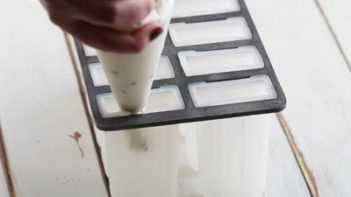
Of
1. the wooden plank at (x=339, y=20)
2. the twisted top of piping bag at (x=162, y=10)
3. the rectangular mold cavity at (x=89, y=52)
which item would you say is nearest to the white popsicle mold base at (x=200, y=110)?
the rectangular mold cavity at (x=89, y=52)

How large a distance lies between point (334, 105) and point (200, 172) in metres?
0.21

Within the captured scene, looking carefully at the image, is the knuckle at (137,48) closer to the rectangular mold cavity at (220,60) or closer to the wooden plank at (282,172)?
the rectangular mold cavity at (220,60)

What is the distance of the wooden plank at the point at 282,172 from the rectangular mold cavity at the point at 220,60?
157 mm

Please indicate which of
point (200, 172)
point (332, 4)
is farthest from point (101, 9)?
point (332, 4)

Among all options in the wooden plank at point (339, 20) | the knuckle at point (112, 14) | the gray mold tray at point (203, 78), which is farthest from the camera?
the wooden plank at point (339, 20)

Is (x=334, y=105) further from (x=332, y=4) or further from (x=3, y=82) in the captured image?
(x=3, y=82)

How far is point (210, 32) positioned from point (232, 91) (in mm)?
78

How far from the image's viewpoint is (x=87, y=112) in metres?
0.84

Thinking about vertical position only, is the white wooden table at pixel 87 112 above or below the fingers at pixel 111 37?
below

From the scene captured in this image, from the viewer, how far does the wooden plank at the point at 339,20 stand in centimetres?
91

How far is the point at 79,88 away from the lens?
2.84 ft

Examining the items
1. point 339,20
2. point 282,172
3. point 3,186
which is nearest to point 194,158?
point 282,172

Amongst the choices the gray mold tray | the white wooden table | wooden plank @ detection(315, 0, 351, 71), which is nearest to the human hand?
the gray mold tray

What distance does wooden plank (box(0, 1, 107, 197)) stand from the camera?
779 millimetres
